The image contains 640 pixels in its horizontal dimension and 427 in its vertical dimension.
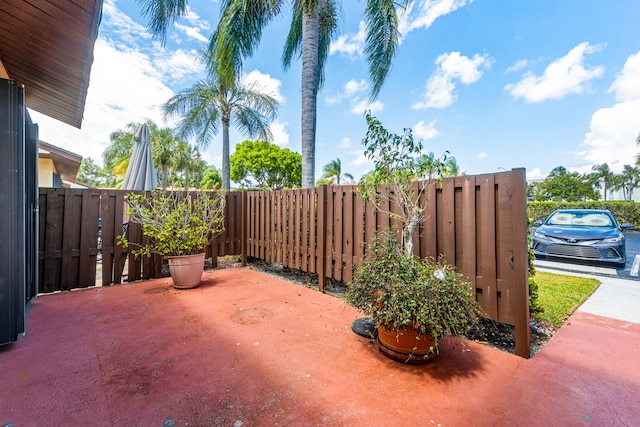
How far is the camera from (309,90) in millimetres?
6062

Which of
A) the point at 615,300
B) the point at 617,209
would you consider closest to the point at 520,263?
the point at 615,300

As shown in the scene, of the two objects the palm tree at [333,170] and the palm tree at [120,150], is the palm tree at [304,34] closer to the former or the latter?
the palm tree at [120,150]

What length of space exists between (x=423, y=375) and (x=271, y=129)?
469 inches

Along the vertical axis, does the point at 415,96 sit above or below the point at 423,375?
above

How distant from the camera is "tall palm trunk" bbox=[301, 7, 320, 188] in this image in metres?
6.00

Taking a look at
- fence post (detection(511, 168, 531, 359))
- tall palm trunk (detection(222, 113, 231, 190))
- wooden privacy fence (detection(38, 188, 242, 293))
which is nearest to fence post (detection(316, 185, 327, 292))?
fence post (detection(511, 168, 531, 359))

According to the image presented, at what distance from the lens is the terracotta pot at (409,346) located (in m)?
1.99

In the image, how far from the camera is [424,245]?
2801 mm

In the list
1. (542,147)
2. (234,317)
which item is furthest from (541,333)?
(542,147)

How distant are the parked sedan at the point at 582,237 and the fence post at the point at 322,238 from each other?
5.86 meters

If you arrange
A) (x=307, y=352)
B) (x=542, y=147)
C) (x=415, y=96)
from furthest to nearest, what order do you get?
1. (x=542, y=147)
2. (x=415, y=96)
3. (x=307, y=352)

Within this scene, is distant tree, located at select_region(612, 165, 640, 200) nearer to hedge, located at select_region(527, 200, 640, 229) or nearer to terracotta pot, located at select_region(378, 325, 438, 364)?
hedge, located at select_region(527, 200, 640, 229)

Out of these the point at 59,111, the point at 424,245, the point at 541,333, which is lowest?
the point at 541,333

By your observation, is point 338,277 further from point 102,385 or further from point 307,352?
point 102,385
